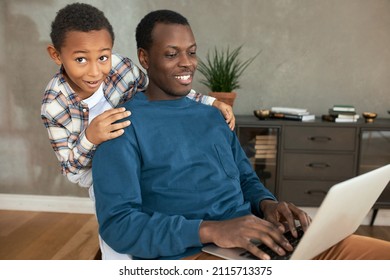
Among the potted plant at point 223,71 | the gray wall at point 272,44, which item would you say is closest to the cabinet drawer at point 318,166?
the gray wall at point 272,44

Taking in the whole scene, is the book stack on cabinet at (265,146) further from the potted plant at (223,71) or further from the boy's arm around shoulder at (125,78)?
the boy's arm around shoulder at (125,78)

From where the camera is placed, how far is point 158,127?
1249mm

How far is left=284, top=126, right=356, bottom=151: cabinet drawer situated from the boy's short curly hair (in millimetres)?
1962

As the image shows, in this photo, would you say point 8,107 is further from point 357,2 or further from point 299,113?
point 357,2

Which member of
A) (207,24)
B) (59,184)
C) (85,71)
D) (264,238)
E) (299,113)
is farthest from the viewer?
(59,184)

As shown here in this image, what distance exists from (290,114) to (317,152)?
12.6 inches

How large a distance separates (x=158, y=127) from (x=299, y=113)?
1869mm

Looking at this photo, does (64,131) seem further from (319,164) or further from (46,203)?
(46,203)

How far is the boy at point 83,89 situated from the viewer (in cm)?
113

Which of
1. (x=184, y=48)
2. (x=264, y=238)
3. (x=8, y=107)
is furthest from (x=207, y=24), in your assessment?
(x=264, y=238)

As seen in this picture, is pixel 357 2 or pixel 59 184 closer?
pixel 357 2

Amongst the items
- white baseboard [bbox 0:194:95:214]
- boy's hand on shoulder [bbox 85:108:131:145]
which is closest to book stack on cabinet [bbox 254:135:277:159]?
white baseboard [bbox 0:194:95:214]

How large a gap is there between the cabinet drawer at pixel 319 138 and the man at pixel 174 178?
1523mm

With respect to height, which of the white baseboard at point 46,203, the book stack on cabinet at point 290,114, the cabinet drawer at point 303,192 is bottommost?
the white baseboard at point 46,203
